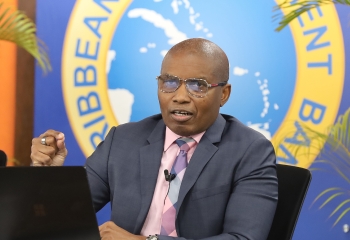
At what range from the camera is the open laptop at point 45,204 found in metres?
1.35

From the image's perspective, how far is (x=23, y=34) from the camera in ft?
13.6

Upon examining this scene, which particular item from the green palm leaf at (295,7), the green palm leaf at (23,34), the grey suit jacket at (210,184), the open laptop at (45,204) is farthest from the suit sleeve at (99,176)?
the green palm leaf at (23,34)

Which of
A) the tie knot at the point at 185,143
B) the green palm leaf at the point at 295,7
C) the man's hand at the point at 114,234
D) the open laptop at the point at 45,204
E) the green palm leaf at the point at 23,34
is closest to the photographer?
the open laptop at the point at 45,204

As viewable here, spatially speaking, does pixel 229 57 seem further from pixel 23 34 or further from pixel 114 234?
pixel 114 234

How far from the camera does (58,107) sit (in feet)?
14.3

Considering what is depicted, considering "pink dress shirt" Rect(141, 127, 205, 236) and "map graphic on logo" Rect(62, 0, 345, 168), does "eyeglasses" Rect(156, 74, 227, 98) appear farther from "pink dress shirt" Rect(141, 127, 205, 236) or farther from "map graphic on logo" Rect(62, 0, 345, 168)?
"map graphic on logo" Rect(62, 0, 345, 168)

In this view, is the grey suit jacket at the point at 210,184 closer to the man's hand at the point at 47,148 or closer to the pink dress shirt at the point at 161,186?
the pink dress shirt at the point at 161,186

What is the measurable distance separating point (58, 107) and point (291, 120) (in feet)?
6.38

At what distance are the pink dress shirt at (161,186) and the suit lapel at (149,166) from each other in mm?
22

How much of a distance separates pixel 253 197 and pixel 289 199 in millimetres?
293

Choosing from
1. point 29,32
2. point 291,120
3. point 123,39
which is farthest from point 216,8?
point 29,32

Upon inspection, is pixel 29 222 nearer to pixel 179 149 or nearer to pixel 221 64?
Answer: pixel 179 149

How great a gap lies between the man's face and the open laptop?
0.64m

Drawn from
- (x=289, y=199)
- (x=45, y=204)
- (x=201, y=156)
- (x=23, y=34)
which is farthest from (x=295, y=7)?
(x=45, y=204)
